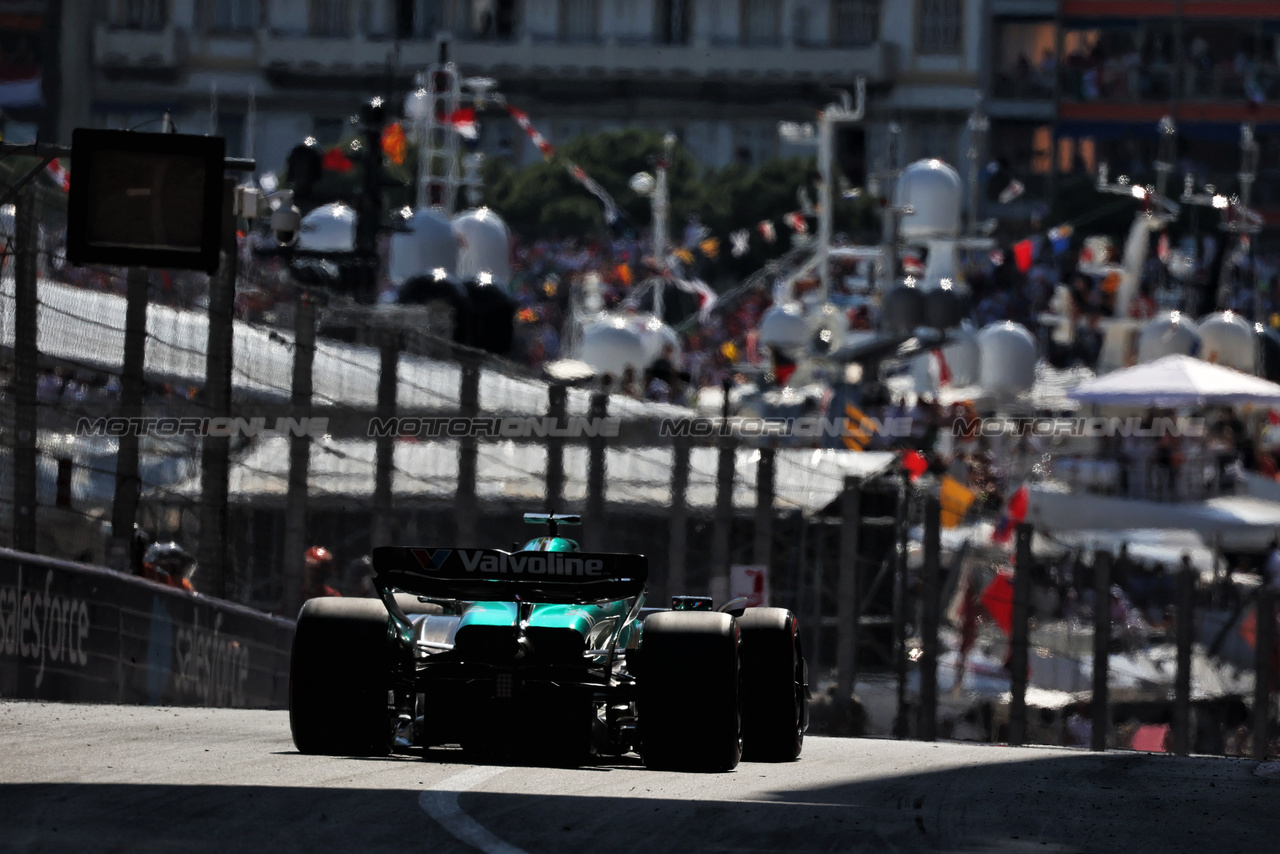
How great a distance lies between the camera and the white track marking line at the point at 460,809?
5.87m

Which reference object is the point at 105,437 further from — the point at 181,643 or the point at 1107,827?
the point at 1107,827

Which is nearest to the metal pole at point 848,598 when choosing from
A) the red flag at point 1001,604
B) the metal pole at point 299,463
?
the red flag at point 1001,604

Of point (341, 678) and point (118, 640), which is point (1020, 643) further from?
point (341, 678)

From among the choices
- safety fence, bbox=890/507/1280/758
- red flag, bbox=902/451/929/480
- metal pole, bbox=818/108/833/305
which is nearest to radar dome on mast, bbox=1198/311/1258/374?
metal pole, bbox=818/108/833/305

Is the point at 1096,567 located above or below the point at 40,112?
below

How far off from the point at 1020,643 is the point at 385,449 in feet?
15.4

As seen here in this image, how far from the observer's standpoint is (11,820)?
19.9 feet

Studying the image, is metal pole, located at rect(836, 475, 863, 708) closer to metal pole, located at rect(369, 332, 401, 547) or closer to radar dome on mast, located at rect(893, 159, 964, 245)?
metal pole, located at rect(369, 332, 401, 547)

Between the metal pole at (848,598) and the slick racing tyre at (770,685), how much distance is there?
8083 millimetres

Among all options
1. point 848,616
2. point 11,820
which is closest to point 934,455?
point 848,616

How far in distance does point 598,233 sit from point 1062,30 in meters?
24.9

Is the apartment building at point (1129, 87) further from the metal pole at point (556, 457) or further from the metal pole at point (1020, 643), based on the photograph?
the metal pole at point (556, 457)

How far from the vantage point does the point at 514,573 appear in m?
7.79

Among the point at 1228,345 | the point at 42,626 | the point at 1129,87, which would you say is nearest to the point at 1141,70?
the point at 1129,87
